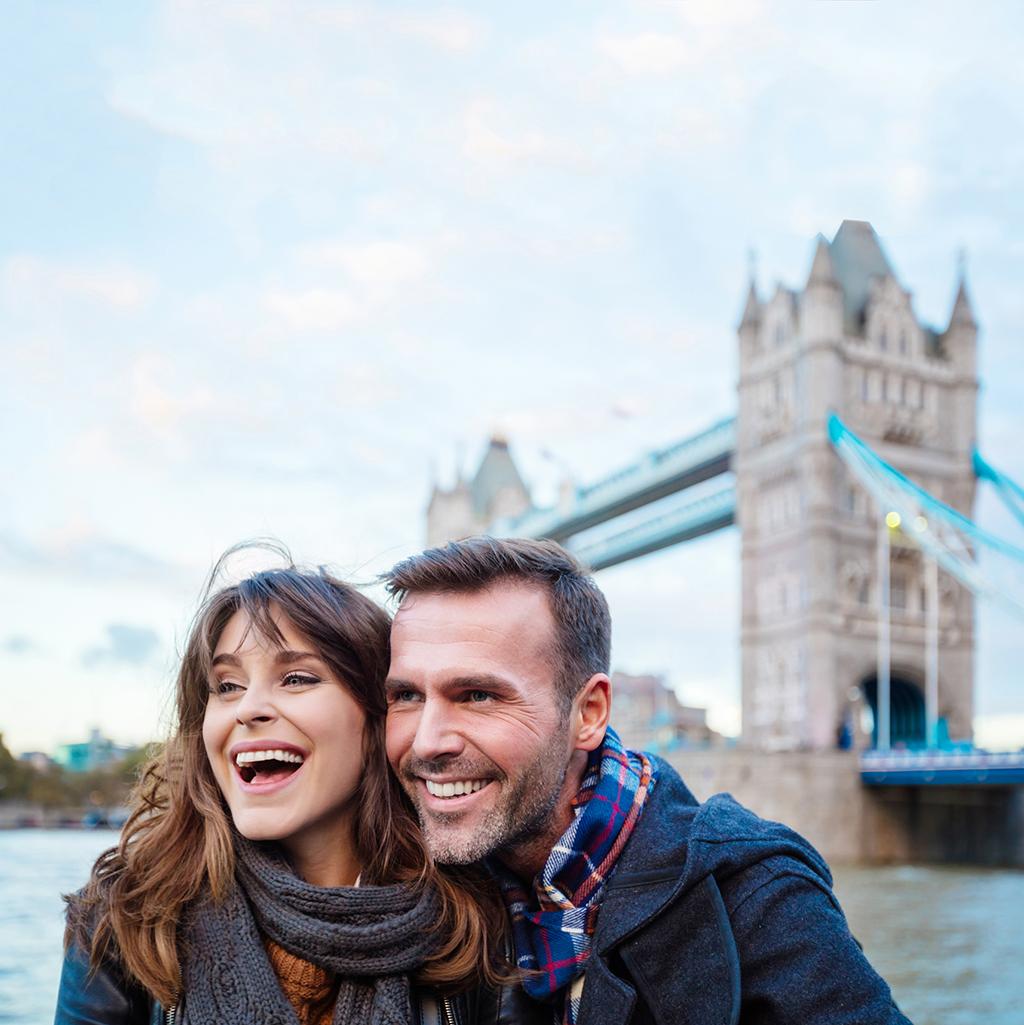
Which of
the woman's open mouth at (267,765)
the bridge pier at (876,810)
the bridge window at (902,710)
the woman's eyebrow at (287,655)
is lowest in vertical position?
the bridge pier at (876,810)

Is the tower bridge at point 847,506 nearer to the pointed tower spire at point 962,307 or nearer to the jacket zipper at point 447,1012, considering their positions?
the pointed tower spire at point 962,307

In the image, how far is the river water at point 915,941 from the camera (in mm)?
8484

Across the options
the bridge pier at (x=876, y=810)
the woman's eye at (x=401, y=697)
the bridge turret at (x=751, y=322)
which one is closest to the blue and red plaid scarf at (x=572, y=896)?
the woman's eye at (x=401, y=697)

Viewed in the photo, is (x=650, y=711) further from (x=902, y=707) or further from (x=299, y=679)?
(x=299, y=679)

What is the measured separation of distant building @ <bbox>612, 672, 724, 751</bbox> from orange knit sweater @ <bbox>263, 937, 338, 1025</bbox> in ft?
150

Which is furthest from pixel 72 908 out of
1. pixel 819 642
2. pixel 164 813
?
pixel 819 642

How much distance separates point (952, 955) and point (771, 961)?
1001cm

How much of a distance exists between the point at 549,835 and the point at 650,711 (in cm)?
5887

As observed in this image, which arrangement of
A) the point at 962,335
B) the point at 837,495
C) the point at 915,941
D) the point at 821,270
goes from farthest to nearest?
the point at 962,335, the point at 821,270, the point at 837,495, the point at 915,941

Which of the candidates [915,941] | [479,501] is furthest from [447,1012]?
[479,501]

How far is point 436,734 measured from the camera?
213cm

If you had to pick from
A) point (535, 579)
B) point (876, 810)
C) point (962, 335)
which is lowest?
point (876, 810)

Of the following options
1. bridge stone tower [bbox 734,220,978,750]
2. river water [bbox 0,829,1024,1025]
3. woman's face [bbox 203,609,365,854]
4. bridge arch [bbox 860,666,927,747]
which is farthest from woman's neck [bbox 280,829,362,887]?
bridge arch [bbox 860,666,927,747]

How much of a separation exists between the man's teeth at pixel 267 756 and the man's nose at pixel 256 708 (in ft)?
0.16
